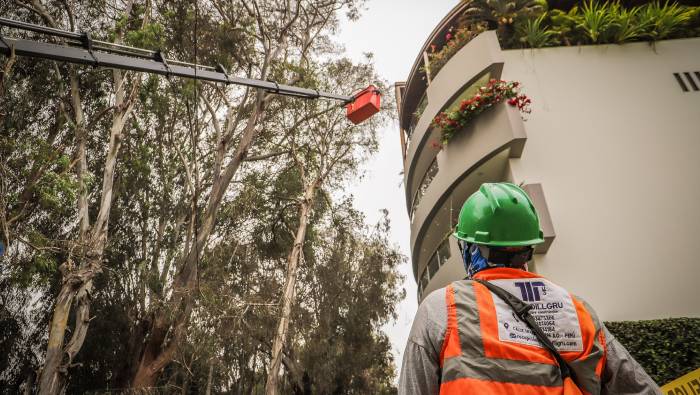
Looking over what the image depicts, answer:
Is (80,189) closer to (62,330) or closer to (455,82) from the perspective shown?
(62,330)

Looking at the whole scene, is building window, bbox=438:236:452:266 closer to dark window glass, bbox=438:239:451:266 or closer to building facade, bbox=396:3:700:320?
dark window glass, bbox=438:239:451:266

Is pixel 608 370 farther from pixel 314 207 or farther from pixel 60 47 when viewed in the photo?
pixel 314 207

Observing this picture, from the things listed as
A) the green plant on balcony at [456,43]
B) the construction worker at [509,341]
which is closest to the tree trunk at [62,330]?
the construction worker at [509,341]

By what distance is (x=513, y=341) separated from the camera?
4.00ft

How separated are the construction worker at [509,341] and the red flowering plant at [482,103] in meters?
7.85

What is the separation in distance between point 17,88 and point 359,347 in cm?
1527

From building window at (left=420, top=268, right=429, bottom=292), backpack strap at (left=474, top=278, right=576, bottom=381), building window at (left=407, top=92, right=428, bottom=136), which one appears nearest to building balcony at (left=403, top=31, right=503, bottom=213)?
building window at (left=407, top=92, right=428, bottom=136)

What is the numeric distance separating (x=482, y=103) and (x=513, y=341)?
8.46 meters

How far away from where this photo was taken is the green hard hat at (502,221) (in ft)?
4.86

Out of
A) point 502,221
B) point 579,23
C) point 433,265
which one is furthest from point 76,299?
point 579,23

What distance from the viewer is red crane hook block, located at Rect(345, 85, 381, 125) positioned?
7.16 metres

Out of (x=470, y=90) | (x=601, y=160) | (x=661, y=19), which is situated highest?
(x=661, y=19)

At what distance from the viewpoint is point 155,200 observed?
1473 centimetres

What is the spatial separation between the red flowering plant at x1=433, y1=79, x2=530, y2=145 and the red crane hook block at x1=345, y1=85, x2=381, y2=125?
300cm
